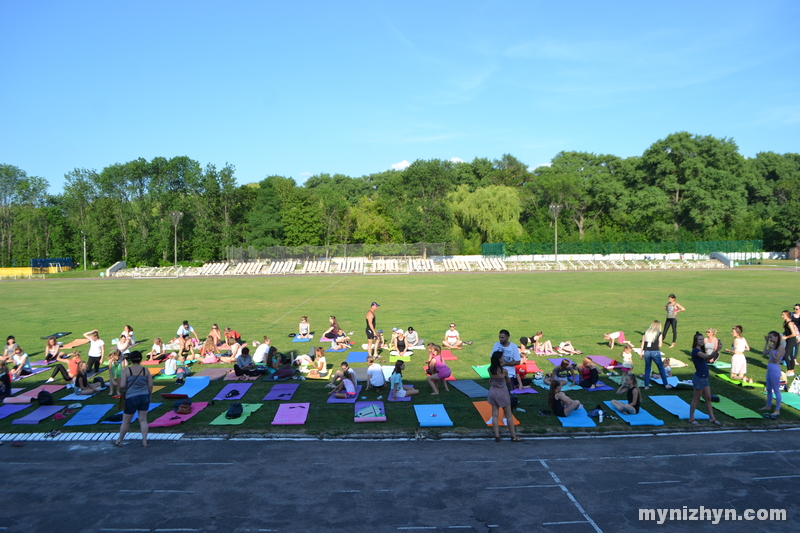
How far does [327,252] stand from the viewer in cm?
6525

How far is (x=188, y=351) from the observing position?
53.9 ft

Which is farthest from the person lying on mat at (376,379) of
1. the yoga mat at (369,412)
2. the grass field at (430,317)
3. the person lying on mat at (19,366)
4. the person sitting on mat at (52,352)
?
the person sitting on mat at (52,352)

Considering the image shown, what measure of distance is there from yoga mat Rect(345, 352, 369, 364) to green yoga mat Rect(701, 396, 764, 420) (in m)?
9.14

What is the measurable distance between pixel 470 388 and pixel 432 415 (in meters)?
2.10

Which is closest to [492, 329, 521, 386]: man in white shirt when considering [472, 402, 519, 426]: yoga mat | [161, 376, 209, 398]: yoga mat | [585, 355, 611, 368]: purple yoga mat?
[472, 402, 519, 426]: yoga mat

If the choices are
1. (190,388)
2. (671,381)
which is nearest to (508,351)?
(671,381)

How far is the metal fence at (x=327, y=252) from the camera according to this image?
65000mm

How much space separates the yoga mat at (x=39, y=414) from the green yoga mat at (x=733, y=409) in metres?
13.7

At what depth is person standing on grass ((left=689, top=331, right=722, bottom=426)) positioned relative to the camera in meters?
9.52

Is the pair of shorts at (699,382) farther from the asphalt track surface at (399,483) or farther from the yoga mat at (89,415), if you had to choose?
the yoga mat at (89,415)

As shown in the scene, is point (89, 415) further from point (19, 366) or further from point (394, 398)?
point (394, 398)

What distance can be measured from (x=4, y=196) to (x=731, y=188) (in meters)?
107

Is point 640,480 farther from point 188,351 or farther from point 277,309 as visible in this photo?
point 277,309

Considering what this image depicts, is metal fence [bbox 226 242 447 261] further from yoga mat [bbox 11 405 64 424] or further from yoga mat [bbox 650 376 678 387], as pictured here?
yoga mat [bbox 11 405 64 424]
